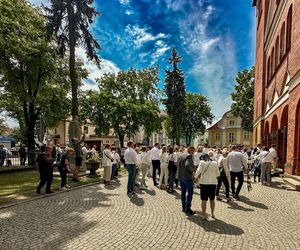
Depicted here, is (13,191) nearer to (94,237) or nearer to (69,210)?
(69,210)

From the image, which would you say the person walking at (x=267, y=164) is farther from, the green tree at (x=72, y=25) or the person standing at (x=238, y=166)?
the green tree at (x=72, y=25)

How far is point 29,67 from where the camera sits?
20.8 m

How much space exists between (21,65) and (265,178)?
1864 cm

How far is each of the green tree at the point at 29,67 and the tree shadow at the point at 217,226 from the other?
41.3 ft

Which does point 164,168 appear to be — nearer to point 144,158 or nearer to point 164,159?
point 164,159

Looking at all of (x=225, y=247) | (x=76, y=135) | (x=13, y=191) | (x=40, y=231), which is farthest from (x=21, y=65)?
(x=225, y=247)

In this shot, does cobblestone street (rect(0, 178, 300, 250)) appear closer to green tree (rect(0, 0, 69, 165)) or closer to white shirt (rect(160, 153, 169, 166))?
white shirt (rect(160, 153, 169, 166))

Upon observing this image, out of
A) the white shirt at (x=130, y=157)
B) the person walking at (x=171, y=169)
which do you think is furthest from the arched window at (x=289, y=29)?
the white shirt at (x=130, y=157)

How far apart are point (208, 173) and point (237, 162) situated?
3.04 metres

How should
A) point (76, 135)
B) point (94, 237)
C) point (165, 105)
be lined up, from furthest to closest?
point (165, 105)
point (76, 135)
point (94, 237)

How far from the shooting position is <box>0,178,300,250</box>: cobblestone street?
5277 millimetres

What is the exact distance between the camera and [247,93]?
3975 centimetres

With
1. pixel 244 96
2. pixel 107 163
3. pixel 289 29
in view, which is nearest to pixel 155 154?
pixel 107 163

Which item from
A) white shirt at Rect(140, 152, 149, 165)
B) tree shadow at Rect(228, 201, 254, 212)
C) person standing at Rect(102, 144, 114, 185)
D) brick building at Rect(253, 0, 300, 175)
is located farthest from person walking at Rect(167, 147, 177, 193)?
brick building at Rect(253, 0, 300, 175)
